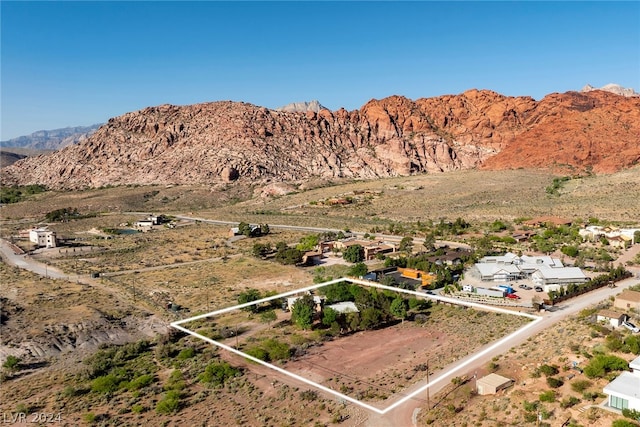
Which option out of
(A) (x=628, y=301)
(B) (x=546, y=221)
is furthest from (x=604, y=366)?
(B) (x=546, y=221)

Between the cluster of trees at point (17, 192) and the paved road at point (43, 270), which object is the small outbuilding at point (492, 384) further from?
the cluster of trees at point (17, 192)

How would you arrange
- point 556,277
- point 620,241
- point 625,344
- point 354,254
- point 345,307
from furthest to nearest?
point 620,241 → point 354,254 → point 556,277 → point 345,307 → point 625,344

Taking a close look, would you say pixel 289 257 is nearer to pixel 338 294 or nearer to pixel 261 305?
pixel 261 305

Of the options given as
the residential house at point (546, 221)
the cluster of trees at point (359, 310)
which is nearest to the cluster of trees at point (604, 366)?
the cluster of trees at point (359, 310)

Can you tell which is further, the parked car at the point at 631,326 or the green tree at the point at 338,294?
the green tree at the point at 338,294

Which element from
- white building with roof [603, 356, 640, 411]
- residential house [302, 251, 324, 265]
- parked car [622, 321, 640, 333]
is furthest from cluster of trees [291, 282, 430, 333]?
residential house [302, 251, 324, 265]
